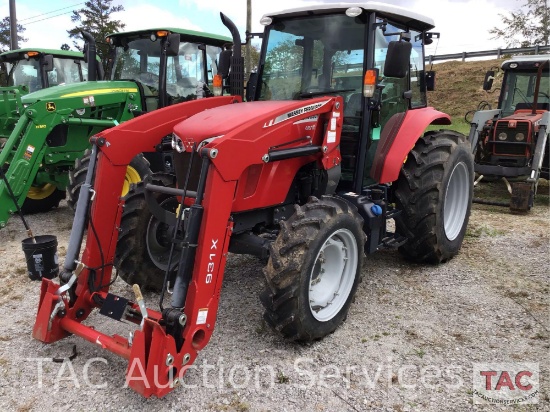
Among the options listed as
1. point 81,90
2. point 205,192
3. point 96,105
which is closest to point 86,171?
point 96,105

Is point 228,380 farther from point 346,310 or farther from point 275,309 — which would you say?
point 346,310

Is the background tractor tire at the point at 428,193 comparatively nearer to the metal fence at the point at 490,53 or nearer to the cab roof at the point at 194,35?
the cab roof at the point at 194,35

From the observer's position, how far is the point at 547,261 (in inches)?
192

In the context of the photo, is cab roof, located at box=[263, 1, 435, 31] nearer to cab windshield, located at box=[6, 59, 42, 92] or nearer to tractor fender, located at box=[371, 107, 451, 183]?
tractor fender, located at box=[371, 107, 451, 183]

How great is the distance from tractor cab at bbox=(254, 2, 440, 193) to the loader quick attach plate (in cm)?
208

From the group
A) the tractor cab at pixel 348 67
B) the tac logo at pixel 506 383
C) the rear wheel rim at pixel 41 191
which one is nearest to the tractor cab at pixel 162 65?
the rear wheel rim at pixel 41 191

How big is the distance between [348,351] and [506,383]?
0.97 m

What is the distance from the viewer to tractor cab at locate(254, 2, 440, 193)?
3.89m

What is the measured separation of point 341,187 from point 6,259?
365 cm

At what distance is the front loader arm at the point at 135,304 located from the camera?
2633 millimetres

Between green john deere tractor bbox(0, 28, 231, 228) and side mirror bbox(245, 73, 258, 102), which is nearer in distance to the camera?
side mirror bbox(245, 73, 258, 102)

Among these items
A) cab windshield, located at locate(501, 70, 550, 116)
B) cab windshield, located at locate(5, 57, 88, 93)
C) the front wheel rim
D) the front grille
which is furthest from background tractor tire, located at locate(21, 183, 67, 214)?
cab windshield, located at locate(501, 70, 550, 116)

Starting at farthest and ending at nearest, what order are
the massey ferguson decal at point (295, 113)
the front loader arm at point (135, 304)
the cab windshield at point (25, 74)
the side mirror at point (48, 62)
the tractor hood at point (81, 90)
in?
1. the cab windshield at point (25, 74)
2. the side mirror at point (48, 62)
3. the tractor hood at point (81, 90)
4. the massey ferguson decal at point (295, 113)
5. the front loader arm at point (135, 304)

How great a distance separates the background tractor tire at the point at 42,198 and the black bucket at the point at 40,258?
3.78m
